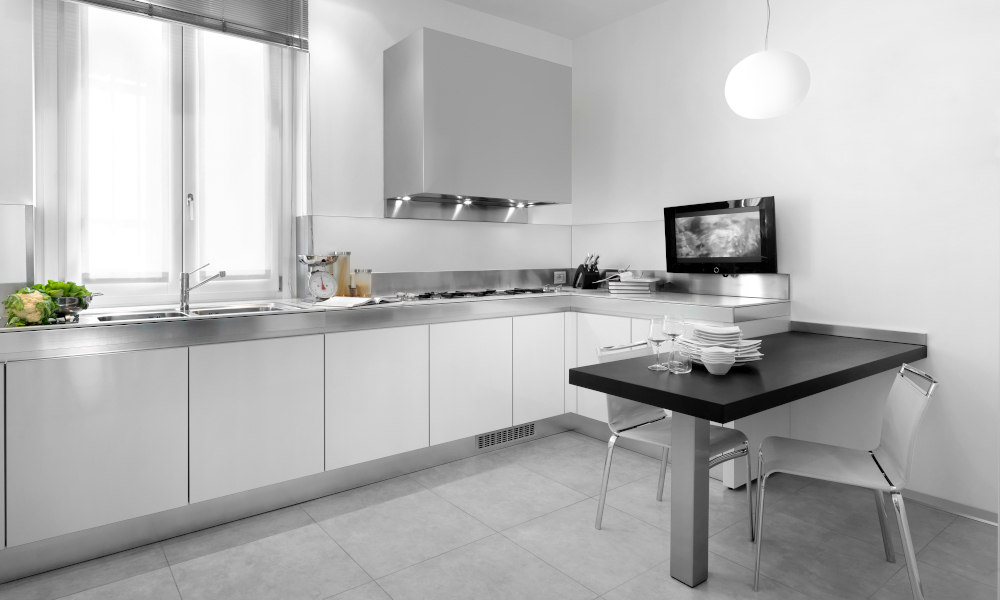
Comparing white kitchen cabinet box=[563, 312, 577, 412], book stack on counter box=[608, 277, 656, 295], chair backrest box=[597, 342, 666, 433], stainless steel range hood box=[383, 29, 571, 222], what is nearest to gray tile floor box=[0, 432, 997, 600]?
chair backrest box=[597, 342, 666, 433]

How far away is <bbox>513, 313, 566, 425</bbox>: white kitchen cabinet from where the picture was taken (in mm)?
3715

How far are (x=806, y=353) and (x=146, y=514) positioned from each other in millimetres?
2964

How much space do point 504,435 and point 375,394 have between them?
1.01 m

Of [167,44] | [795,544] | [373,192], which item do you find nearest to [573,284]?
[373,192]

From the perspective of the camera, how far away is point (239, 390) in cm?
267

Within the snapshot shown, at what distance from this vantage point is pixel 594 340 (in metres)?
3.83

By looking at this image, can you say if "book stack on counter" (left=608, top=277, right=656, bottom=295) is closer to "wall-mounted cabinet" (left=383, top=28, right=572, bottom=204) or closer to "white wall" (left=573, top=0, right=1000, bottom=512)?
"white wall" (left=573, top=0, right=1000, bottom=512)

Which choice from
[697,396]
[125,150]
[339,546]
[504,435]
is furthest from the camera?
[504,435]

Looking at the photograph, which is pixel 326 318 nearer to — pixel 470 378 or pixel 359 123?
pixel 470 378

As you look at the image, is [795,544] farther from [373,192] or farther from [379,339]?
[373,192]

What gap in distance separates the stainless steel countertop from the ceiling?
6.62ft

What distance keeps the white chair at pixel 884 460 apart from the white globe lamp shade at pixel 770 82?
1.14 m

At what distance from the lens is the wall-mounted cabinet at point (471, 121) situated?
3.46 m

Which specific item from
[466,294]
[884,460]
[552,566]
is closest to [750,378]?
[884,460]
